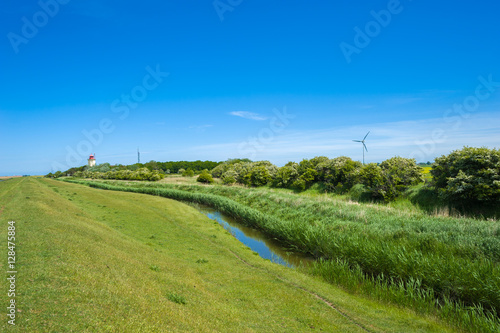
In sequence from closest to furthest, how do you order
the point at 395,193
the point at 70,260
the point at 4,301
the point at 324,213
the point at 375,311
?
1. the point at 4,301
2. the point at 70,260
3. the point at 375,311
4. the point at 324,213
5. the point at 395,193

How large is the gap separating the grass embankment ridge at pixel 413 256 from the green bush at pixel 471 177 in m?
5.12

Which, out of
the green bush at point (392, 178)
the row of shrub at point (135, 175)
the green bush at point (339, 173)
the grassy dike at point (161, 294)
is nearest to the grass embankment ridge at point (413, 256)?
the grassy dike at point (161, 294)

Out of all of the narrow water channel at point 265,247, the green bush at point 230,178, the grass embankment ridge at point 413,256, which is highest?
the green bush at point 230,178

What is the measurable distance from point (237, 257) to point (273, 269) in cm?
243

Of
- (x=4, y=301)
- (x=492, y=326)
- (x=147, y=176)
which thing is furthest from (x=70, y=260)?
(x=147, y=176)

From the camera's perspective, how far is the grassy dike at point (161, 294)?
482cm

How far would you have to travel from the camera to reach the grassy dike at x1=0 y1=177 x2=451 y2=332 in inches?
190

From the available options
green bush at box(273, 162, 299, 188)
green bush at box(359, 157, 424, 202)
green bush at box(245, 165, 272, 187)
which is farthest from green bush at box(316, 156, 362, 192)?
green bush at box(245, 165, 272, 187)

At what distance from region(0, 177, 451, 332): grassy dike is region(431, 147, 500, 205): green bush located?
14.8 metres

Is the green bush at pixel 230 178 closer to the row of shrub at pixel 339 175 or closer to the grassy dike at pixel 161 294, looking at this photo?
the row of shrub at pixel 339 175

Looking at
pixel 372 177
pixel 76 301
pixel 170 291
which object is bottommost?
pixel 170 291

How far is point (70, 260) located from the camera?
275 inches

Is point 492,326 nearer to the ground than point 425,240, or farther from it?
nearer to the ground

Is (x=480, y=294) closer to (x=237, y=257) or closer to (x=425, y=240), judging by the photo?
(x=425, y=240)
